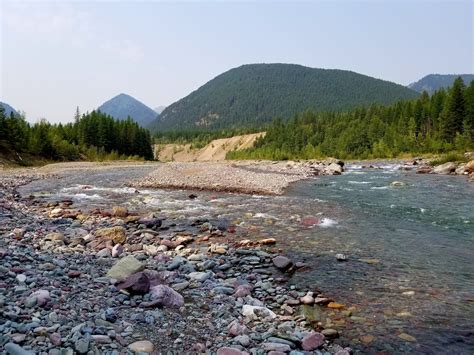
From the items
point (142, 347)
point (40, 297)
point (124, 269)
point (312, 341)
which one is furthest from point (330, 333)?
point (40, 297)

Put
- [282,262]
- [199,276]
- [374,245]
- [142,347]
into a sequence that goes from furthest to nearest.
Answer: [374,245] < [282,262] < [199,276] < [142,347]

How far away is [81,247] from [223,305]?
6.18 metres

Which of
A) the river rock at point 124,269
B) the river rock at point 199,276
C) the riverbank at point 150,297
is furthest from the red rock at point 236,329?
the river rock at point 124,269

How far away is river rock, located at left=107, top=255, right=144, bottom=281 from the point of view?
9586 millimetres

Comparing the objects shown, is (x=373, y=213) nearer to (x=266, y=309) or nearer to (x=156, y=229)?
(x=156, y=229)

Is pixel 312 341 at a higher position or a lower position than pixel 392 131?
lower

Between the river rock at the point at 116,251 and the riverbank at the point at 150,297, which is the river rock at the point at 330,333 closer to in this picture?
the riverbank at the point at 150,297

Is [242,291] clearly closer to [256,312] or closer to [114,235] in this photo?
[256,312]

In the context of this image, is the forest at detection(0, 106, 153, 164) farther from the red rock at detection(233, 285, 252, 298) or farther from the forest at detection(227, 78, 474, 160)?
the red rock at detection(233, 285, 252, 298)

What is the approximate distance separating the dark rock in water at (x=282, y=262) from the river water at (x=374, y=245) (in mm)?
538

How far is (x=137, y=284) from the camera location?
8883 millimetres

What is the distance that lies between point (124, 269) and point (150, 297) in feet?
5.14

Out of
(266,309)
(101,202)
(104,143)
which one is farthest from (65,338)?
(104,143)

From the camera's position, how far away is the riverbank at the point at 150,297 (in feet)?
21.9
